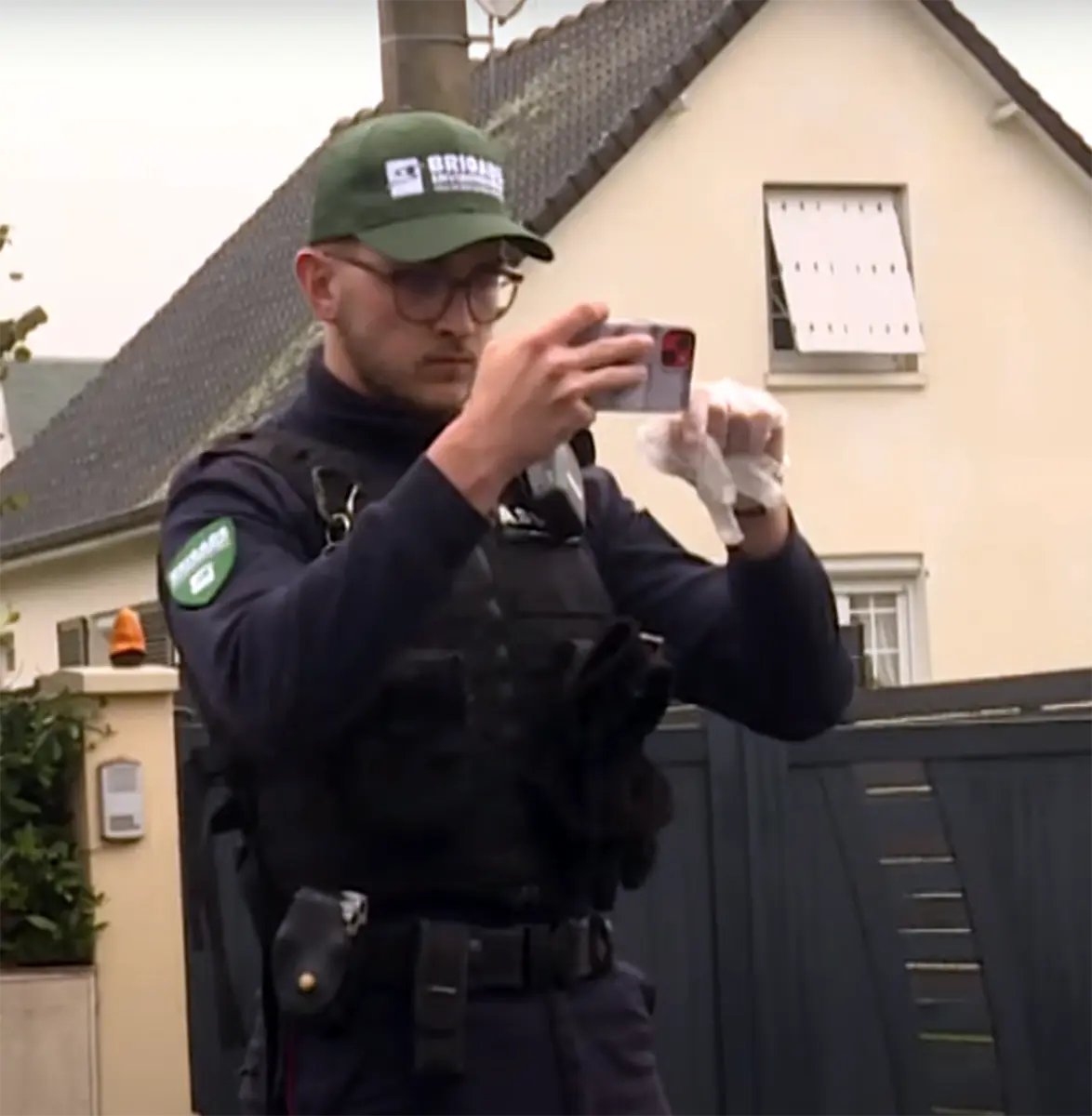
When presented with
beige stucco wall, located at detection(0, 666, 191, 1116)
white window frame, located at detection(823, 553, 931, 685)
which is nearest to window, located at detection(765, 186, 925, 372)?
white window frame, located at detection(823, 553, 931, 685)

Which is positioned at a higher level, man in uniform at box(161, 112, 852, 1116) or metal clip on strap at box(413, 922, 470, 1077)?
man in uniform at box(161, 112, 852, 1116)

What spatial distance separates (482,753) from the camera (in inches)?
108

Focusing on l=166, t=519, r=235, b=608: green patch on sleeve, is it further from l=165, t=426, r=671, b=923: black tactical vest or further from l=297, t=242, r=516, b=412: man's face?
l=297, t=242, r=516, b=412: man's face

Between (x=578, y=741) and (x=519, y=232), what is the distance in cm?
55

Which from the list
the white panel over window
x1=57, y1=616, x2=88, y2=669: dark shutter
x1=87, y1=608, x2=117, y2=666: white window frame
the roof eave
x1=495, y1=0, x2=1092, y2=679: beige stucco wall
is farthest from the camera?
x1=57, y1=616, x2=88, y2=669: dark shutter

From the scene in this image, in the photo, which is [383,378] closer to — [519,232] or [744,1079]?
[519,232]

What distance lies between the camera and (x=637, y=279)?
18.3 meters

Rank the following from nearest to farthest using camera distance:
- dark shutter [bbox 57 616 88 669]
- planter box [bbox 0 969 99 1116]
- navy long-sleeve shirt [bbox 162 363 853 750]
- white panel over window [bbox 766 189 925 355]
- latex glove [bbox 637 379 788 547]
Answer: navy long-sleeve shirt [bbox 162 363 853 750]
latex glove [bbox 637 379 788 547]
planter box [bbox 0 969 99 1116]
white panel over window [bbox 766 189 925 355]
dark shutter [bbox 57 616 88 669]

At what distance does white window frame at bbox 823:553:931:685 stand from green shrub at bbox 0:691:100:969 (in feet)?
41.8

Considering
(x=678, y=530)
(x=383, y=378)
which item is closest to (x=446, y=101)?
(x=383, y=378)

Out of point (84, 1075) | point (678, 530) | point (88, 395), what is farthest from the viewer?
point (88, 395)

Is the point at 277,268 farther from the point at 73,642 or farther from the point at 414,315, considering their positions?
the point at 414,315

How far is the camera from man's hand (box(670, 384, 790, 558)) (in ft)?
9.04

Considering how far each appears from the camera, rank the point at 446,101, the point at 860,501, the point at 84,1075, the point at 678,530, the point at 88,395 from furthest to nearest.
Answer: the point at 88,395 < the point at 860,501 < the point at 678,530 < the point at 84,1075 < the point at 446,101
